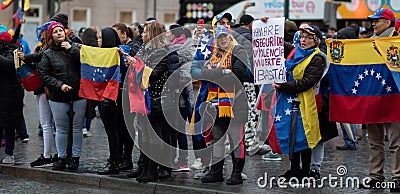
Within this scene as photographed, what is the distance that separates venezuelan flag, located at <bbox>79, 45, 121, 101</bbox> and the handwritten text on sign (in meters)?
1.77

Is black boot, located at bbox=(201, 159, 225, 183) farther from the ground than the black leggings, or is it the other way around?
the black leggings

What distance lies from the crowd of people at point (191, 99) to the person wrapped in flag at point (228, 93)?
0.5 inches

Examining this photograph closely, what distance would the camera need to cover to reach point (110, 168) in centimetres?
1033

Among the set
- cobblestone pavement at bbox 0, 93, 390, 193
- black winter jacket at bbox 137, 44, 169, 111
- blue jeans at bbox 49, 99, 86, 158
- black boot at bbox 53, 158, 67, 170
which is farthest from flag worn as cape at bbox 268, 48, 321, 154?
black boot at bbox 53, 158, 67, 170

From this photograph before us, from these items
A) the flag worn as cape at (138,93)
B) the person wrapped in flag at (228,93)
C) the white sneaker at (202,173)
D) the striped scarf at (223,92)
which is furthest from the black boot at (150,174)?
the striped scarf at (223,92)

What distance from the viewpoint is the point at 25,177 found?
427 inches

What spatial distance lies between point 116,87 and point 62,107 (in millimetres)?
1031

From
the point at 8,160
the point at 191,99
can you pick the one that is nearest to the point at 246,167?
the point at 191,99

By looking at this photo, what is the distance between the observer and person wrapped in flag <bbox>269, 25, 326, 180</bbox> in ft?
30.4

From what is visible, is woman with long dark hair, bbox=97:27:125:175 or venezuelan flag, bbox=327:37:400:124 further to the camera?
woman with long dark hair, bbox=97:27:125:175

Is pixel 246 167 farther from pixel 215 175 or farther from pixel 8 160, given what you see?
pixel 8 160

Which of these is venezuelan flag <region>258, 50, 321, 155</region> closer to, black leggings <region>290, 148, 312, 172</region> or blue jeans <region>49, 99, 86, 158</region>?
black leggings <region>290, 148, 312, 172</region>

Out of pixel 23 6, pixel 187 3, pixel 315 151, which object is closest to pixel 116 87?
pixel 315 151

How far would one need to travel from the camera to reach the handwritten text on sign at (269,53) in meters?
9.29
